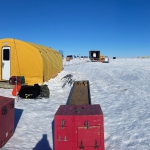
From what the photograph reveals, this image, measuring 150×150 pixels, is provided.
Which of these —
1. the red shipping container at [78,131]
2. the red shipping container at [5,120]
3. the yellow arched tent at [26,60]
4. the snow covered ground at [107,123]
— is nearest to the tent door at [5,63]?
the yellow arched tent at [26,60]

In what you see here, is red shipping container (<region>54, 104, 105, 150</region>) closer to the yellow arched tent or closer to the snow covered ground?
the snow covered ground

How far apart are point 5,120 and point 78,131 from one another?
5.29ft

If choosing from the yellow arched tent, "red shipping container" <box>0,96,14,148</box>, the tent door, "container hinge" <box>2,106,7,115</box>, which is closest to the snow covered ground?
"red shipping container" <box>0,96,14,148</box>

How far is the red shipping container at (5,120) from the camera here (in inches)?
160

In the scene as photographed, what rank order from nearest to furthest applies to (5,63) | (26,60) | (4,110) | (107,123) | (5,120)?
1. (4,110)
2. (5,120)
3. (107,123)
4. (26,60)
5. (5,63)

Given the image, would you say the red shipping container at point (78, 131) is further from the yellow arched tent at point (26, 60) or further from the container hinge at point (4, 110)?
the yellow arched tent at point (26, 60)

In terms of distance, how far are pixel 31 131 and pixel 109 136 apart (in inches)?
75.4

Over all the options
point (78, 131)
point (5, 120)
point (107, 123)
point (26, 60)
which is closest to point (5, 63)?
point (26, 60)

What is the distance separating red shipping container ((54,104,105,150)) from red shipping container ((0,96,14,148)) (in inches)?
46.3

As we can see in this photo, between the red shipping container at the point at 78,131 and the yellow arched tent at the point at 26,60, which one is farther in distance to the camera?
the yellow arched tent at the point at 26,60

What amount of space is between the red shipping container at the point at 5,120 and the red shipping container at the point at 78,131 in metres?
1.17

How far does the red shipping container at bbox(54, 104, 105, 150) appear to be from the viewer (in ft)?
11.7

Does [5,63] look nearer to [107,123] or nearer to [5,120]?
[107,123]

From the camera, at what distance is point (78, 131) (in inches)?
141
